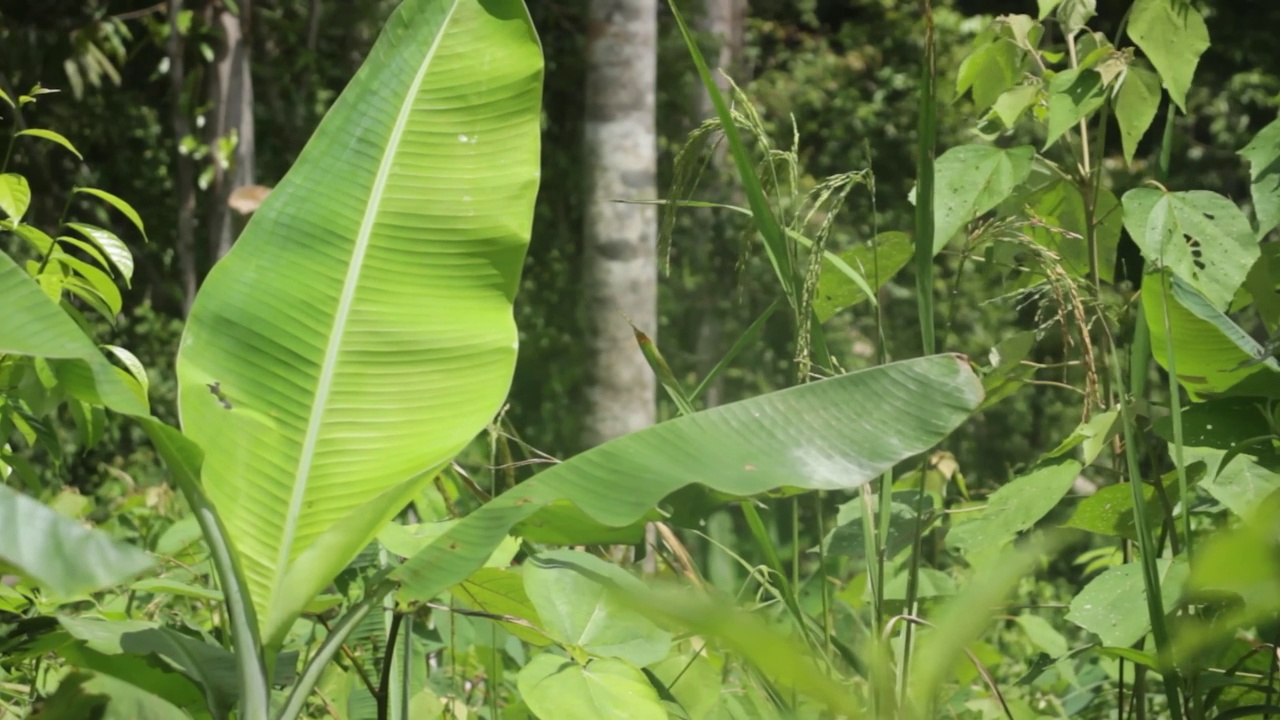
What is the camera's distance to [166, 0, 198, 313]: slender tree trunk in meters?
6.14

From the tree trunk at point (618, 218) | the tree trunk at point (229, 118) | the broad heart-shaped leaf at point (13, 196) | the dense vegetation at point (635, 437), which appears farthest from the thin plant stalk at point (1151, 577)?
the tree trunk at point (229, 118)

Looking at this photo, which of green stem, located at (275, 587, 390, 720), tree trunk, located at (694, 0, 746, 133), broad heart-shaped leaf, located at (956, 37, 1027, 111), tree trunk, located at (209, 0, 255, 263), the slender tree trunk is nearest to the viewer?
green stem, located at (275, 587, 390, 720)

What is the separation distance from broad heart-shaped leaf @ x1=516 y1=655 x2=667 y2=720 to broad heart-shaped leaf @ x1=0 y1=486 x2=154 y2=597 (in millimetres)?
401

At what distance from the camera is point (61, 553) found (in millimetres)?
564

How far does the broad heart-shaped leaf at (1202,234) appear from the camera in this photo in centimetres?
114

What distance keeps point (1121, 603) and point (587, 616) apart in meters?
0.46

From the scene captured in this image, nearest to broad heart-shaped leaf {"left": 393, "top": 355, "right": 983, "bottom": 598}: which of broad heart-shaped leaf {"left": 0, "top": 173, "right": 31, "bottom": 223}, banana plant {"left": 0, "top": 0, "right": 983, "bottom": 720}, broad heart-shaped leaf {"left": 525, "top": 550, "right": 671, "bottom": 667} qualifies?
banana plant {"left": 0, "top": 0, "right": 983, "bottom": 720}

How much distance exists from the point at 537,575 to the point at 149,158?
7195 mm

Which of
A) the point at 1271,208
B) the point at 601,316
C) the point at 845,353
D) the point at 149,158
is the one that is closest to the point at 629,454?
the point at 1271,208

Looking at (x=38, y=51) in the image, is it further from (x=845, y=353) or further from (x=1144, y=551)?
(x=1144, y=551)

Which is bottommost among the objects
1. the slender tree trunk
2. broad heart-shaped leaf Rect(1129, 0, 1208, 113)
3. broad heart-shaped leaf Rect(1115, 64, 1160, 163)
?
the slender tree trunk

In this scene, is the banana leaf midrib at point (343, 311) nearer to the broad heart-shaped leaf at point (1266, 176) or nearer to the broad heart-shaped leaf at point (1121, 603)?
the broad heart-shaped leaf at point (1121, 603)

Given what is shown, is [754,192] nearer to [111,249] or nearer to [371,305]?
[371,305]

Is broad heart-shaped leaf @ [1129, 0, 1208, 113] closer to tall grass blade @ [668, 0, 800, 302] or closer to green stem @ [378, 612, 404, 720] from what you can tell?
tall grass blade @ [668, 0, 800, 302]
